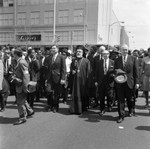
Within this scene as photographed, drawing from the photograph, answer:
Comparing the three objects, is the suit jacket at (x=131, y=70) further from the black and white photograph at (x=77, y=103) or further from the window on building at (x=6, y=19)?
the window on building at (x=6, y=19)

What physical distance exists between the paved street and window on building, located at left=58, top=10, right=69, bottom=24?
1545 inches

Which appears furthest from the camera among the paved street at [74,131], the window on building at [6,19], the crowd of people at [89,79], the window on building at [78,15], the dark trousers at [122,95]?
the window on building at [6,19]

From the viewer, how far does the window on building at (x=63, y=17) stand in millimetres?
45188

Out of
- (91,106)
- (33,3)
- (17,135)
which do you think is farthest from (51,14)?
(17,135)

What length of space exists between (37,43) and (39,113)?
40503mm

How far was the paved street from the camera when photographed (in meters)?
4.82

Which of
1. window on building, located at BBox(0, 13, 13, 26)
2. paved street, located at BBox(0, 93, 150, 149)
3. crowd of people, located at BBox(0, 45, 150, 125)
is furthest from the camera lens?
window on building, located at BBox(0, 13, 13, 26)

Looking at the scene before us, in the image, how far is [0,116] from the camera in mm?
7055

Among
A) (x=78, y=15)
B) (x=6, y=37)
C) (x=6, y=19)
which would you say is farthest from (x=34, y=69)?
(x=6, y=19)

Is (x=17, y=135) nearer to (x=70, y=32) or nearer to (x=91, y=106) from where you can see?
(x=91, y=106)

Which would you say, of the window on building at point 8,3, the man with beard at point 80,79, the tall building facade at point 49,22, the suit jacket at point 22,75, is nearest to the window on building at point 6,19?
the tall building facade at point 49,22

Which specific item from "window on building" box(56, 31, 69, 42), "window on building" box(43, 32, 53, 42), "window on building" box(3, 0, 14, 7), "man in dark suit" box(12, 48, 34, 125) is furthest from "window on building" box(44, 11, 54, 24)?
"man in dark suit" box(12, 48, 34, 125)

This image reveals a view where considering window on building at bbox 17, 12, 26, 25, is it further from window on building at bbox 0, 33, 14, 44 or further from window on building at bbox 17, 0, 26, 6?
window on building at bbox 0, 33, 14, 44

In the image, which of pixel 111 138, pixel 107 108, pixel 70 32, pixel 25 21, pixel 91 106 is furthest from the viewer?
pixel 25 21
